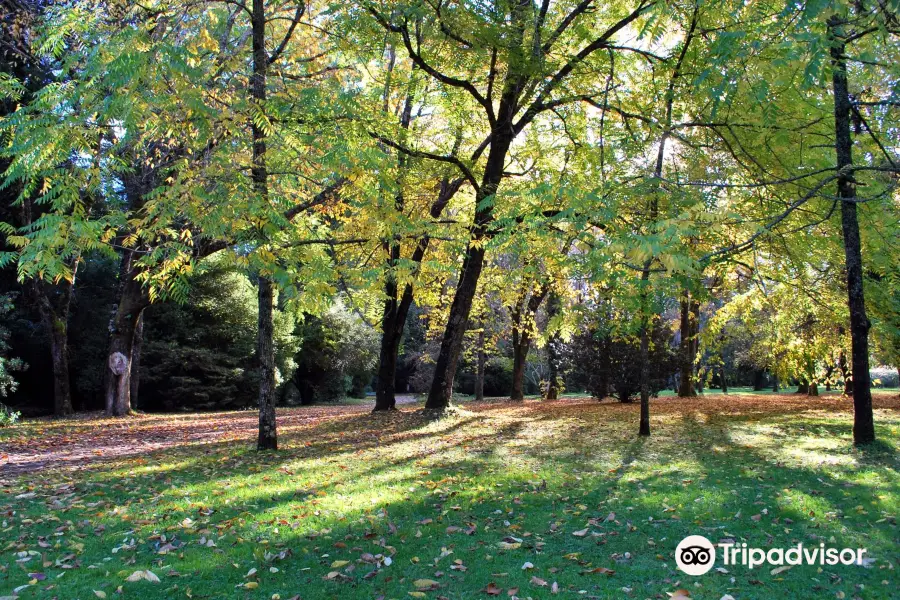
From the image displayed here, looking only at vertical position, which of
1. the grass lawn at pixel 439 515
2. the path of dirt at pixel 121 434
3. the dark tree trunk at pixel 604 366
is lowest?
the path of dirt at pixel 121 434

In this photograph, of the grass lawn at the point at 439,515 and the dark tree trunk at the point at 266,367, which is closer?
the grass lawn at the point at 439,515

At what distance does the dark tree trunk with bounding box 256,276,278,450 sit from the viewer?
341 inches

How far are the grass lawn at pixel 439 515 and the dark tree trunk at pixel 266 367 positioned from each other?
1.26ft

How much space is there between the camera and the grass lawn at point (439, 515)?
13.3ft

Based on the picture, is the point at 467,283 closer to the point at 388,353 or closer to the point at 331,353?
the point at 388,353

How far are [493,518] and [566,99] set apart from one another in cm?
768

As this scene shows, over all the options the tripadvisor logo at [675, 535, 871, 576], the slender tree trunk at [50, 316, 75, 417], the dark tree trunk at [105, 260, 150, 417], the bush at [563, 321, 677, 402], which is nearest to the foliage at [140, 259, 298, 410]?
the slender tree trunk at [50, 316, 75, 417]

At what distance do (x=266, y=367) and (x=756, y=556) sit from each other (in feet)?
22.4

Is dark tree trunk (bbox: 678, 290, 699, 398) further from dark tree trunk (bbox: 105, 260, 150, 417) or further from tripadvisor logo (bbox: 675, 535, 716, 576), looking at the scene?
dark tree trunk (bbox: 105, 260, 150, 417)

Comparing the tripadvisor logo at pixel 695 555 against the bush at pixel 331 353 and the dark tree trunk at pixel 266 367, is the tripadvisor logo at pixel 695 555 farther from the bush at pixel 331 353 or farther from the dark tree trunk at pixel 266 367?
the bush at pixel 331 353

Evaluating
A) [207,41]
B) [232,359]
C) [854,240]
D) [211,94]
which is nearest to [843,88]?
[854,240]

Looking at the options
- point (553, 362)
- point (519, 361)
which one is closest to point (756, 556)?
point (519, 361)

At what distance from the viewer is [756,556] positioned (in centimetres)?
440

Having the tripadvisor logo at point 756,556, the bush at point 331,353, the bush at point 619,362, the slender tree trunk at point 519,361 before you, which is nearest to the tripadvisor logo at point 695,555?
the tripadvisor logo at point 756,556
